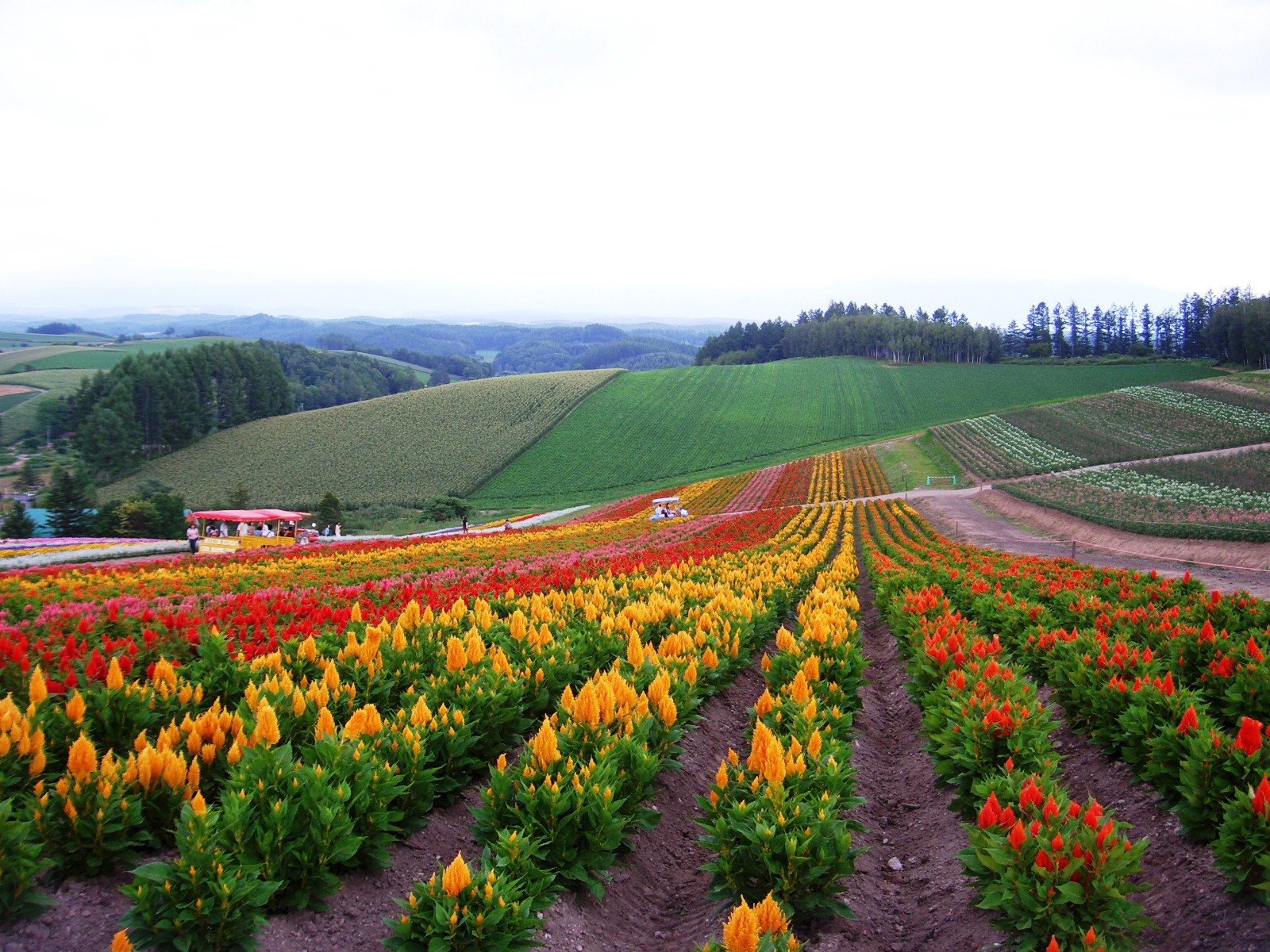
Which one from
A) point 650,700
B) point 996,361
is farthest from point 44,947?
point 996,361

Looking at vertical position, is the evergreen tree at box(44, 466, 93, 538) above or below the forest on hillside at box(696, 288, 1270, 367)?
below

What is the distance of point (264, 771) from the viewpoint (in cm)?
408

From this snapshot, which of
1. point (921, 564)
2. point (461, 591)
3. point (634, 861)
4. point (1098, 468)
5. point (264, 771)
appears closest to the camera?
point (264, 771)

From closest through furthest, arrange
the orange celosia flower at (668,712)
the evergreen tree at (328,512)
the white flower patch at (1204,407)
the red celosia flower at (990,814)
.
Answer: the red celosia flower at (990,814), the orange celosia flower at (668,712), the evergreen tree at (328,512), the white flower patch at (1204,407)

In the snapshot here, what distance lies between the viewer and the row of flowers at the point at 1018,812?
3.42m

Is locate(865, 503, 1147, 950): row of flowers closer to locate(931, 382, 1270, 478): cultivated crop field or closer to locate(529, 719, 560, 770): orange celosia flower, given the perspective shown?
locate(529, 719, 560, 770): orange celosia flower

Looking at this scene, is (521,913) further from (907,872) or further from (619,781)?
(907,872)

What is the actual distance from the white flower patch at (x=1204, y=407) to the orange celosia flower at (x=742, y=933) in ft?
201

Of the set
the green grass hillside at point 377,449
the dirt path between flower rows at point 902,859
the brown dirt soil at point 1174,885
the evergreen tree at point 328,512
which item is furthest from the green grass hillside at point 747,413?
the brown dirt soil at point 1174,885

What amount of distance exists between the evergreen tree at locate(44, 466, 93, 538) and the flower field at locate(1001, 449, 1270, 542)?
5040cm

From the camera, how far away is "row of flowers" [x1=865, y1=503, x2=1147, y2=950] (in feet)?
11.2

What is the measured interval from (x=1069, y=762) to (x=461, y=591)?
7812 millimetres

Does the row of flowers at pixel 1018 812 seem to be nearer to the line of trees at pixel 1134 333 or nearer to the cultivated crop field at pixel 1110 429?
the cultivated crop field at pixel 1110 429

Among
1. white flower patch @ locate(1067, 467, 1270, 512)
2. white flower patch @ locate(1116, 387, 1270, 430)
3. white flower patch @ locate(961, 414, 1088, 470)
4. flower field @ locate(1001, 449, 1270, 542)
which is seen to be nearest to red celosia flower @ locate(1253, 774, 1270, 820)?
flower field @ locate(1001, 449, 1270, 542)
